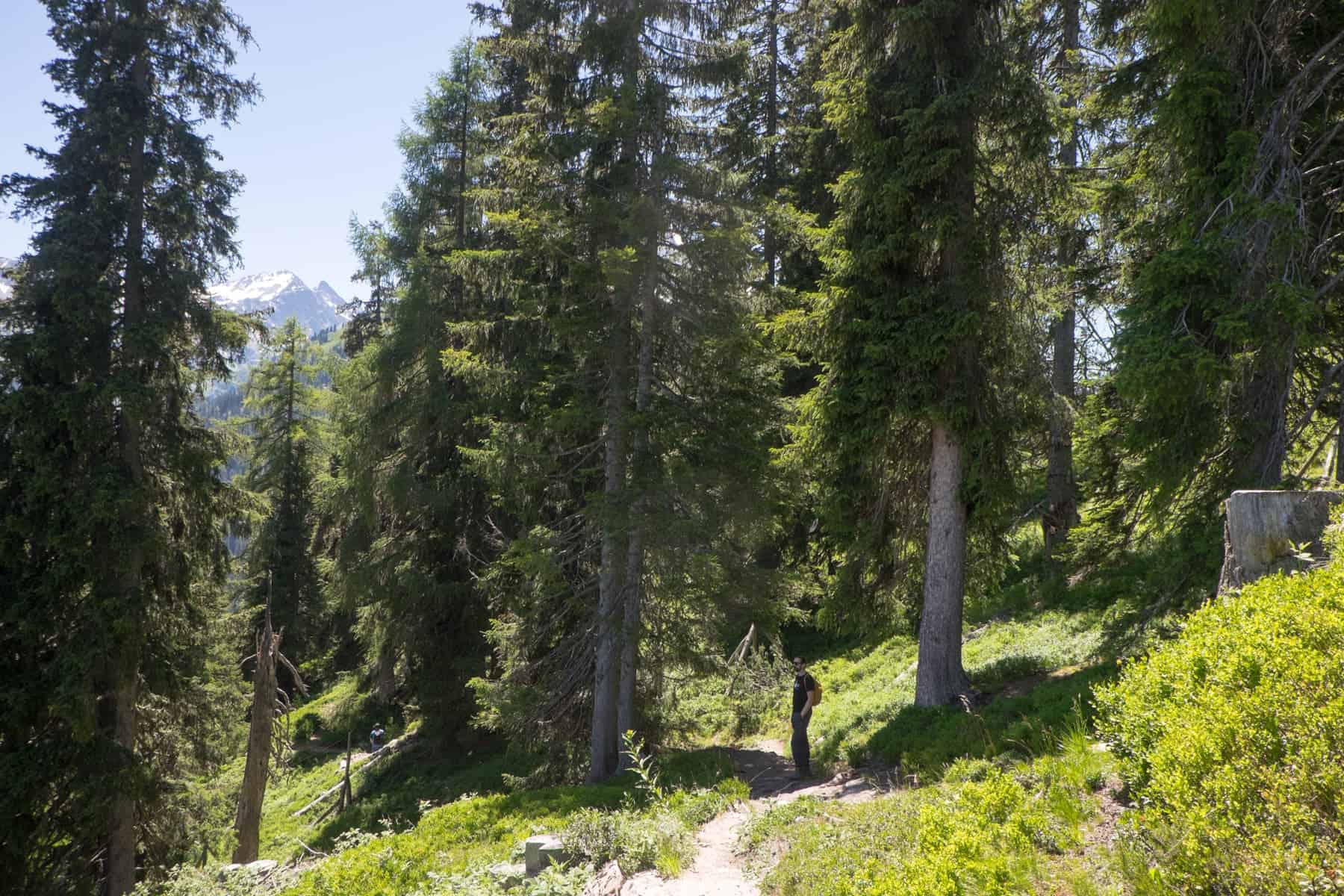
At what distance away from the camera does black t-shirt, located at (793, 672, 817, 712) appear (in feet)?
35.2

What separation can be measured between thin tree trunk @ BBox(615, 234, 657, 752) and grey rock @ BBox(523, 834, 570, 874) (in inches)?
198

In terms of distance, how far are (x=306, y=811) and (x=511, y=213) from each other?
16904mm

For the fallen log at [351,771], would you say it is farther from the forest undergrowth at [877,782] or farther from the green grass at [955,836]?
the green grass at [955,836]

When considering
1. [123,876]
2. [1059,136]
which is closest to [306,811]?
[123,876]

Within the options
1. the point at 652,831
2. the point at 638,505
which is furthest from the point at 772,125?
the point at 652,831

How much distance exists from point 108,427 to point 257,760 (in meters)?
7.05

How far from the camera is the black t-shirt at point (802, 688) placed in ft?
35.2

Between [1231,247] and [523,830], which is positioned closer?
[1231,247]

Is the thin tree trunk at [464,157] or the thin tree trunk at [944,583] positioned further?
the thin tree trunk at [464,157]

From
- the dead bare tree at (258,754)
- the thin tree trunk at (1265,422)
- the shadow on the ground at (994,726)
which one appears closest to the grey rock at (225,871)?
the dead bare tree at (258,754)

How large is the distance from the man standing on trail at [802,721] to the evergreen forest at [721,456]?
16.2 inches

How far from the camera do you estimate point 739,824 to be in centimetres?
768

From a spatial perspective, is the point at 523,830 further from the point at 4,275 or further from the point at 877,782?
the point at 4,275

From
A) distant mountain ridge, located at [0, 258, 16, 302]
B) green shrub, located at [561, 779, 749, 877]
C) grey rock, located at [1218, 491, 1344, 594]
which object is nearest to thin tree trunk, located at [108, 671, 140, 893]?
distant mountain ridge, located at [0, 258, 16, 302]
